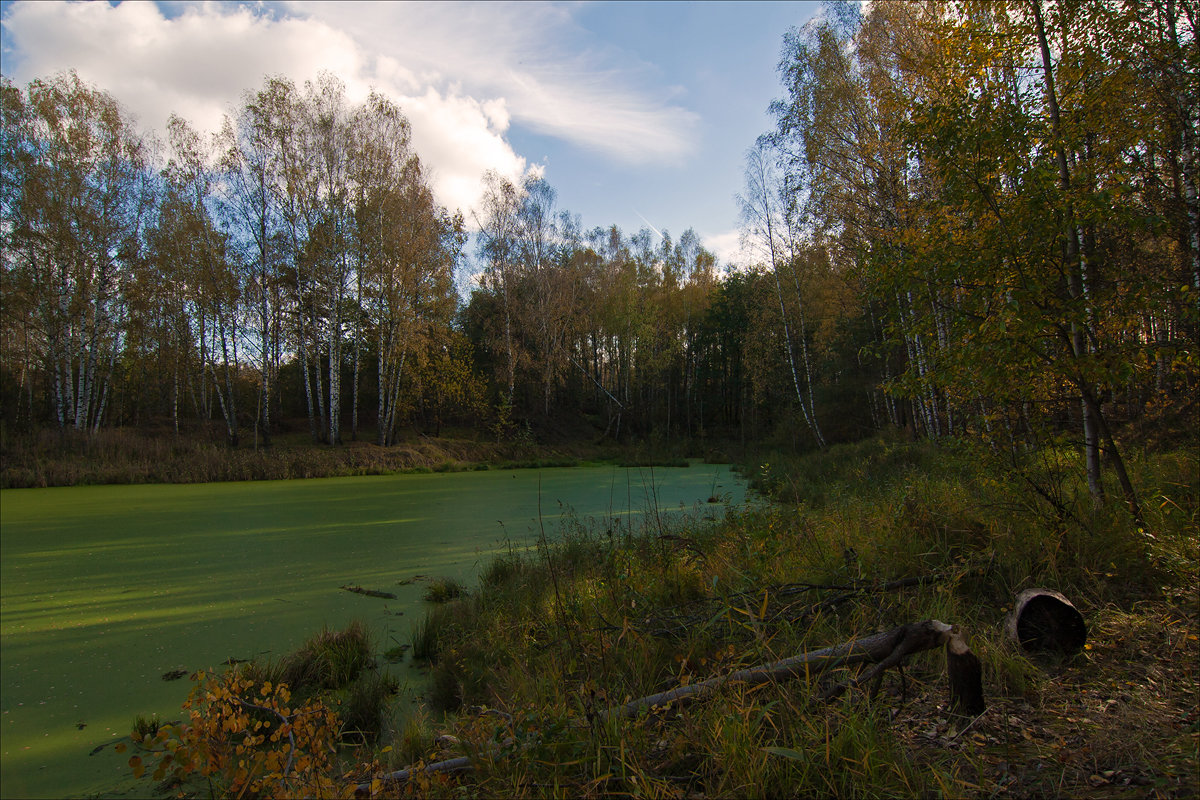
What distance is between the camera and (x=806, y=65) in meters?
8.71

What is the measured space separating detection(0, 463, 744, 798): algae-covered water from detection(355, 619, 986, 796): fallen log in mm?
1318

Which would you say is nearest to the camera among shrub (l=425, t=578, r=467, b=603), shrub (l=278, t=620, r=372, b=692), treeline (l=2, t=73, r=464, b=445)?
shrub (l=278, t=620, r=372, b=692)

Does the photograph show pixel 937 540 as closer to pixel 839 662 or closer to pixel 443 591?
pixel 839 662

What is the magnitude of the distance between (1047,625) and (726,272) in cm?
2580

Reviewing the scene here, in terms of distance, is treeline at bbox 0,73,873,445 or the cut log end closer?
the cut log end

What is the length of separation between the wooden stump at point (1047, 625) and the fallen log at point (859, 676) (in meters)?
0.49

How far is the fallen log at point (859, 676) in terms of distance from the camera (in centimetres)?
143

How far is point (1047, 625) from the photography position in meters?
1.83

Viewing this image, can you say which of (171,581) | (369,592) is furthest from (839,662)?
(171,581)

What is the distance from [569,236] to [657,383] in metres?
6.77

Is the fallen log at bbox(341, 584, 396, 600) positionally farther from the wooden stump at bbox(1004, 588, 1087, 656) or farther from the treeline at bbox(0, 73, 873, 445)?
the treeline at bbox(0, 73, 873, 445)

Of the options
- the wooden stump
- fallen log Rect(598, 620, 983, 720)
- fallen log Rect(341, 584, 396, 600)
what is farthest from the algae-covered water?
the wooden stump

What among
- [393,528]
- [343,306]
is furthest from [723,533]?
[343,306]

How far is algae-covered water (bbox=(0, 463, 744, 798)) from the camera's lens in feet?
7.48
